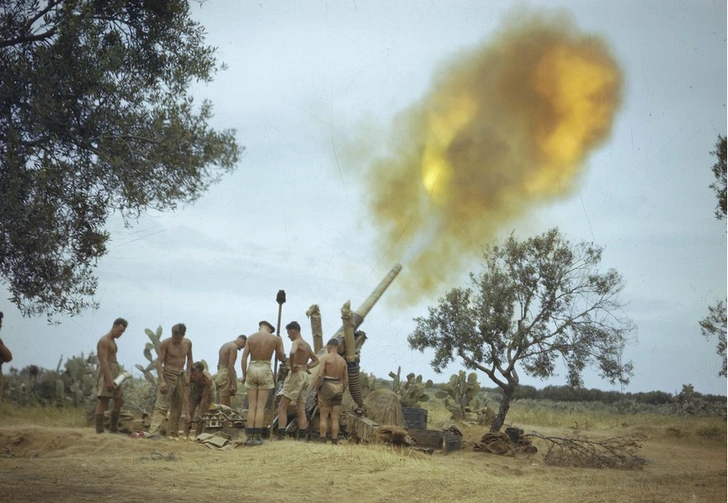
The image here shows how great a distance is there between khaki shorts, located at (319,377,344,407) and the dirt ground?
1.11 meters

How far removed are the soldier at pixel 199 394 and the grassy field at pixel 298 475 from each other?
5.01ft

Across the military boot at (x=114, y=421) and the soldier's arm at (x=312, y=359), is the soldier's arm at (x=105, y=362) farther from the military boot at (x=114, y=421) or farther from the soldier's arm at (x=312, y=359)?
the soldier's arm at (x=312, y=359)

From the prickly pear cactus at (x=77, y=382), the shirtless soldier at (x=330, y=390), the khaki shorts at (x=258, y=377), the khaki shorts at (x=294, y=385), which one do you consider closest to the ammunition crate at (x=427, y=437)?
the shirtless soldier at (x=330, y=390)

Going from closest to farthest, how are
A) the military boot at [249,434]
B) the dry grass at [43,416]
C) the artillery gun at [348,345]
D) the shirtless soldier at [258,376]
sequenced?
the military boot at [249,434] → the shirtless soldier at [258,376] → the artillery gun at [348,345] → the dry grass at [43,416]

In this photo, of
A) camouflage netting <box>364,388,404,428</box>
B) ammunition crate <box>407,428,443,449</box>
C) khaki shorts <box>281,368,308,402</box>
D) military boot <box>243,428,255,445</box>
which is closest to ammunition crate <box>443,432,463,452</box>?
ammunition crate <box>407,428,443,449</box>

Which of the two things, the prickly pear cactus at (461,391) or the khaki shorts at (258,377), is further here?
the prickly pear cactus at (461,391)

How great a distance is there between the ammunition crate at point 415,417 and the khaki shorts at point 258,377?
14.2ft

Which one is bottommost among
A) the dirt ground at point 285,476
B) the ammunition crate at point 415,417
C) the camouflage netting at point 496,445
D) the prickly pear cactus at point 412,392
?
the dirt ground at point 285,476

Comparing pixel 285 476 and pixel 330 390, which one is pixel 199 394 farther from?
pixel 285 476

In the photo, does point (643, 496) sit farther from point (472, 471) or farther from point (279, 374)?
point (279, 374)

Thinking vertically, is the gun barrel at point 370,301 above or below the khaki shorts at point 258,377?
above

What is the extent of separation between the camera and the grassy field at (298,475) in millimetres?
11156

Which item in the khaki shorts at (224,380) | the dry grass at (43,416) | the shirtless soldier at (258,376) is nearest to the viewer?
the shirtless soldier at (258,376)

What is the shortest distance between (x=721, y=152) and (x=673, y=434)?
8.84 meters
